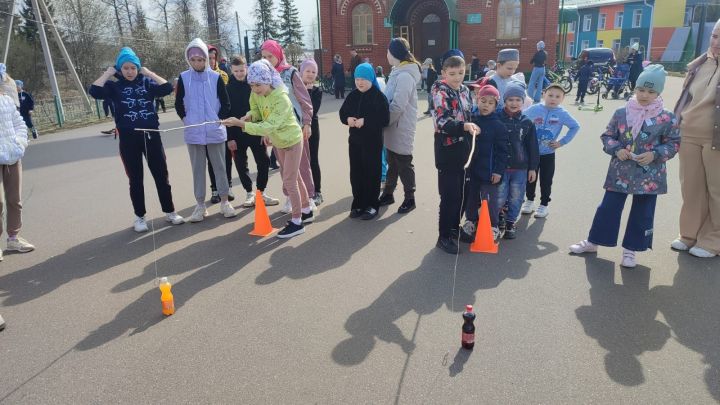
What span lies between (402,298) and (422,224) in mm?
1856

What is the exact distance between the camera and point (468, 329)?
306cm

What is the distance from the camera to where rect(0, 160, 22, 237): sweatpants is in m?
4.96

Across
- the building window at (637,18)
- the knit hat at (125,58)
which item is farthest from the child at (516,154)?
the building window at (637,18)

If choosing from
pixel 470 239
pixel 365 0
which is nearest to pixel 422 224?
pixel 470 239

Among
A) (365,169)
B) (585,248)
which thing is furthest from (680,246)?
(365,169)

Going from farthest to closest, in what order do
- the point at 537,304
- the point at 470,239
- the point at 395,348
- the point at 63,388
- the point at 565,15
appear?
the point at 565,15 → the point at 470,239 → the point at 537,304 → the point at 395,348 → the point at 63,388

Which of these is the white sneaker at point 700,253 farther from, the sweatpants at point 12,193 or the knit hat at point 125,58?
the sweatpants at point 12,193

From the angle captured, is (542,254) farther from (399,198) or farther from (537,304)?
(399,198)

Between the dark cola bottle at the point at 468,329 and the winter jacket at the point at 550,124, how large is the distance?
10.0ft

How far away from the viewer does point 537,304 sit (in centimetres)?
376

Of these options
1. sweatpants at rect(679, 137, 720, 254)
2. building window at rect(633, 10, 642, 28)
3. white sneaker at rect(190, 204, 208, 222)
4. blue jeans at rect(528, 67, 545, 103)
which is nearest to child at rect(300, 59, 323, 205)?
white sneaker at rect(190, 204, 208, 222)

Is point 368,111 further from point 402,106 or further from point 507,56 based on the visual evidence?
point 507,56

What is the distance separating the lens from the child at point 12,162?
4.76 m

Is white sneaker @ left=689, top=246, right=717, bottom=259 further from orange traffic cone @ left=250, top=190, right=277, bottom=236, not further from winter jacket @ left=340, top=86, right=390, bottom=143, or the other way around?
orange traffic cone @ left=250, top=190, right=277, bottom=236
